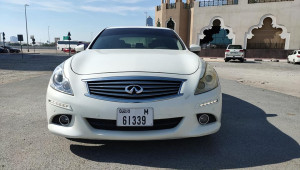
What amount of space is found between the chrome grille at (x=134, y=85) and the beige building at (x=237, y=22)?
101 ft

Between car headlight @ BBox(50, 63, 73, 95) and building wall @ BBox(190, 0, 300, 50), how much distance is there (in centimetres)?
3096

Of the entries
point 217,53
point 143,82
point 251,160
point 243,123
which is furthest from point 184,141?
point 217,53

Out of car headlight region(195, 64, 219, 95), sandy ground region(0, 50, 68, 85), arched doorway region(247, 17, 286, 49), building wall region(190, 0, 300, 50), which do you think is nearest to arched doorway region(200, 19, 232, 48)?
building wall region(190, 0, 300, 50)

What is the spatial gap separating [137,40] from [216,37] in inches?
1245

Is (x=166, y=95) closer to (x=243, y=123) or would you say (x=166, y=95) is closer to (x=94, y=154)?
(x=94, y=154)

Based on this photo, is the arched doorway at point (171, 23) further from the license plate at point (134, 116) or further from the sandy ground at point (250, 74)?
the license plate at point (134, 116)

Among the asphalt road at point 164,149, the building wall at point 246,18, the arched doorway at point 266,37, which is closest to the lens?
the asphalt road at point 164,149

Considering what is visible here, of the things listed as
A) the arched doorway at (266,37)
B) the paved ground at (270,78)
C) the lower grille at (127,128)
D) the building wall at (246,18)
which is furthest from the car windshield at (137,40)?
the arched doorway at (266,37)

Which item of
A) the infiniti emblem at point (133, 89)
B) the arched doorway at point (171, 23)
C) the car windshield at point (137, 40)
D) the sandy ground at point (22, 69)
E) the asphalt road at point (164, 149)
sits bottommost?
the asphalt road at point (164, 149)

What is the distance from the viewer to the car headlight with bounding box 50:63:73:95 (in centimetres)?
255

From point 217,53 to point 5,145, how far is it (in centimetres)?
3073

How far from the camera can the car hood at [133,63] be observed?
2.63 m

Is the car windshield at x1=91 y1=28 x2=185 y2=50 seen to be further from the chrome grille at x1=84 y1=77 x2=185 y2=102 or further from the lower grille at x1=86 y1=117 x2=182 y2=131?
the lower grille at x1=86 y1=117 x2=182 y2=131

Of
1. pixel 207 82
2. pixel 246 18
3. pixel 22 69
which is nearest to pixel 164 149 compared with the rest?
pixel 207 82
